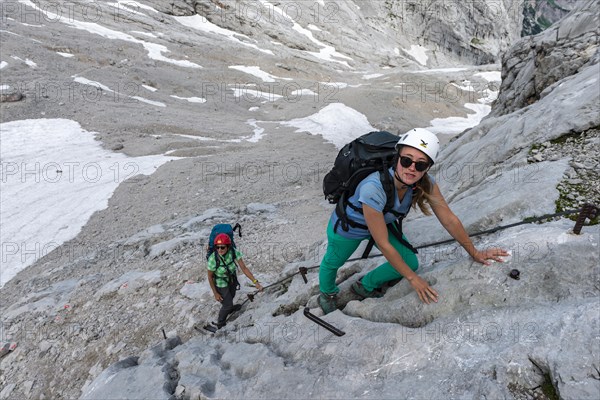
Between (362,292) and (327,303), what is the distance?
562 mm

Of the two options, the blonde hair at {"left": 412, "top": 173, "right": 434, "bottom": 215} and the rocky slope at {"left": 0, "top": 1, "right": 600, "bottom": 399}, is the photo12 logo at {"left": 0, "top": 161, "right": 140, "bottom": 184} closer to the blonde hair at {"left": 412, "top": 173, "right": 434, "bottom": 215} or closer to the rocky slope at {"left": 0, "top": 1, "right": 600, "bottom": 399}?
the rocky slope at {"left": 0, "top": 1, "right": 600, "bottom": 399}

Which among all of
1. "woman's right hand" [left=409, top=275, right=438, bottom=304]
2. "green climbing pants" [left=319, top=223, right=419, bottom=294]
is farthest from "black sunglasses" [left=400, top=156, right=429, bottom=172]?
"woman's right hand" [left=409, top=275, right=438, bottom=304]

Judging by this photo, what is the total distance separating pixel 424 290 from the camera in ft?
13.1

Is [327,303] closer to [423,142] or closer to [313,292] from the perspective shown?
[313,292]

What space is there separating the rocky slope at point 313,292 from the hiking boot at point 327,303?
25cm

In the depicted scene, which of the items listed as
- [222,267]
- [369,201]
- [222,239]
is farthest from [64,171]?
[369,201]

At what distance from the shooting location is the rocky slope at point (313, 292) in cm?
347

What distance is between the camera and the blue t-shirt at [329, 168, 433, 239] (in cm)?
365

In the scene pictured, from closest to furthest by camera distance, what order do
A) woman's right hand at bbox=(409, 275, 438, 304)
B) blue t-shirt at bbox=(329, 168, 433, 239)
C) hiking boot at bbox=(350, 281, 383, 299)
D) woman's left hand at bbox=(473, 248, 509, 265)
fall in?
blue t-shirt at bbox=(329, 168, 433, 239) < woman's right hand at bbox=(409, 275, 438, 304) < woman's left hand at bbox=(473, 248, 509, 265) < hiking boot at bbox=(350, 281, 383, 299)

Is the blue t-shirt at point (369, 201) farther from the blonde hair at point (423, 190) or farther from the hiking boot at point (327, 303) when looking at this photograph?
the hiking boot at point (327, 303)

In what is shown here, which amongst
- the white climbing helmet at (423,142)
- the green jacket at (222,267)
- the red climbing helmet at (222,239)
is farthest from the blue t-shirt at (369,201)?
the green jacket at (222,267)

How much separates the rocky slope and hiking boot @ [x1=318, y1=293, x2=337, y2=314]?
25cm

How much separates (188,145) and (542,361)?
77.7 ft

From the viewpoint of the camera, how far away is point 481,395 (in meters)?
3.05
